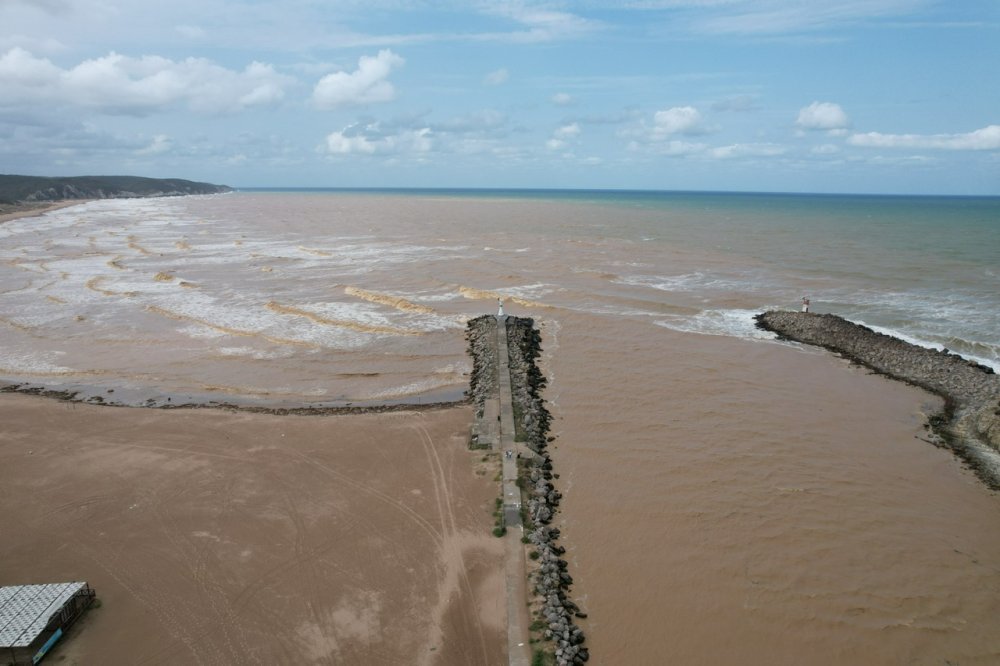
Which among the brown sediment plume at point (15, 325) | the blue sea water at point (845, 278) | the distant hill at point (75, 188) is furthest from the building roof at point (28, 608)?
the distant hill at point (75, 188)

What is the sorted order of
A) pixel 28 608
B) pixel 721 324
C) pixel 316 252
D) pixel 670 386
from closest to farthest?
pixel 28 608 < pixel 670 386 < pixel 721 324 < pixel 316 252

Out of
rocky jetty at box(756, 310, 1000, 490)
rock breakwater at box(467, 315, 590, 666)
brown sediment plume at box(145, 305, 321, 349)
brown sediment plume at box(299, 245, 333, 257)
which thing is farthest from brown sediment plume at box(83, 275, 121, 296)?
rocky jetty at box(756, 310, 1000, 490)

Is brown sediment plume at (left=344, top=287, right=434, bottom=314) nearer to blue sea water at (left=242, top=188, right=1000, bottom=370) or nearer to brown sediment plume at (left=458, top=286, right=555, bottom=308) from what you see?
brown sediment plume at (left=458, top=286, right=555, bottom=308)

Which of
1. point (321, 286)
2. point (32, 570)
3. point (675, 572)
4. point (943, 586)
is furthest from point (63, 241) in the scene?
point (943, 586)

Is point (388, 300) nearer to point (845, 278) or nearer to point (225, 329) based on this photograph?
point (225, 329)

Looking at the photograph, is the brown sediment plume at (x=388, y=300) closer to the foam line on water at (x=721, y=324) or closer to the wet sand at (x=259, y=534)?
the foam line on water at (x=721, y=324)

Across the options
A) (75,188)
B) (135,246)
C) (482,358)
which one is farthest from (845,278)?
(75,188)
